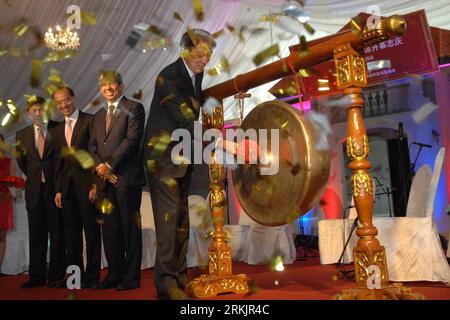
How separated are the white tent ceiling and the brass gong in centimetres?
330

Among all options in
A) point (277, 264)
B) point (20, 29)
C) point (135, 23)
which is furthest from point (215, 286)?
point (135, 23)

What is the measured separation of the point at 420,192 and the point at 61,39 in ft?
14.2

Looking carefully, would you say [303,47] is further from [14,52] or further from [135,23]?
[14,52]

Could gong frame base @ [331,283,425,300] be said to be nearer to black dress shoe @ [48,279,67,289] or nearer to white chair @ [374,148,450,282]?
white chair @ [374,148,450,282]

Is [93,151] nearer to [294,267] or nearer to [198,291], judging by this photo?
[198,291]

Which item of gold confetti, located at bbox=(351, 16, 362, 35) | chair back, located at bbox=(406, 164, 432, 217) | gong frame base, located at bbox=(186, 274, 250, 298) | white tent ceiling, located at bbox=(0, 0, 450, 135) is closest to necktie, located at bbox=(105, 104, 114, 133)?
gong frame base, located at bbox=(186, 274, 250, 298)

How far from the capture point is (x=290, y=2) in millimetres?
5734

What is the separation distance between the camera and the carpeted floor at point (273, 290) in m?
2.92

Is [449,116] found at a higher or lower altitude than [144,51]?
lower

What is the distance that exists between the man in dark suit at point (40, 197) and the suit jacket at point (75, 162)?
140 mm

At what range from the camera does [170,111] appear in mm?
2896

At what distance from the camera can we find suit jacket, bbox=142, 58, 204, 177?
9.39 ft
